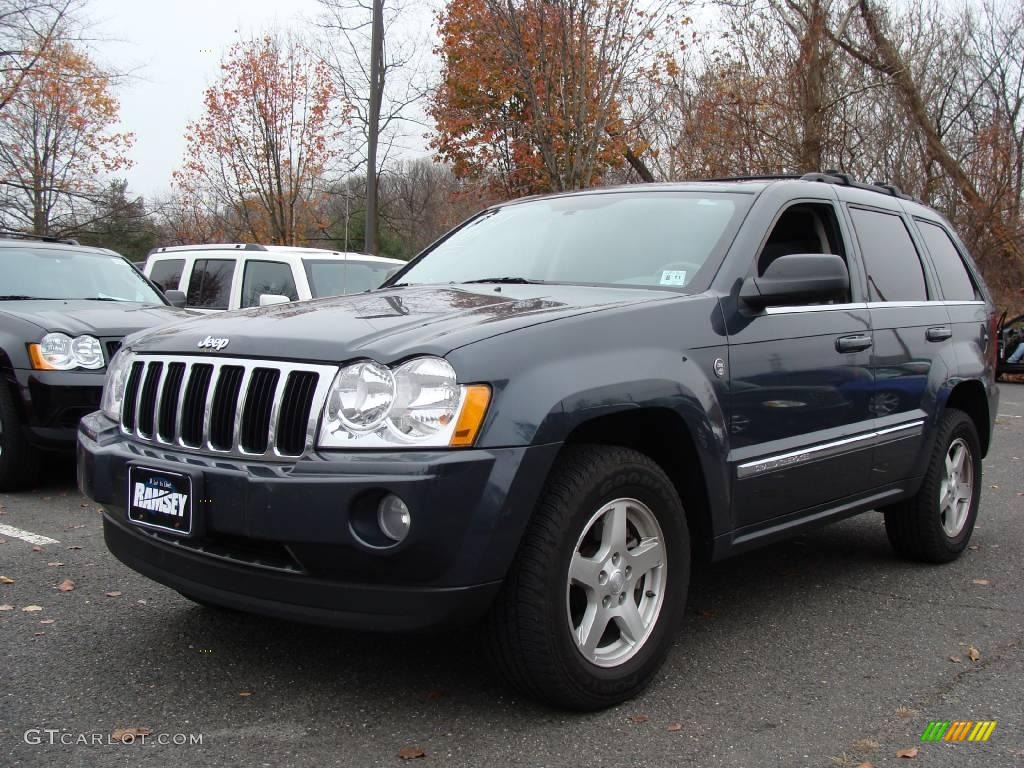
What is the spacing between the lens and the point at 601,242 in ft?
13.4

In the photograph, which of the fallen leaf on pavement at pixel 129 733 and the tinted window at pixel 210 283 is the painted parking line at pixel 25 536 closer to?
the fallen leaf on pavement at pixel 129 733

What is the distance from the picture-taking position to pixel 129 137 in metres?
31.7

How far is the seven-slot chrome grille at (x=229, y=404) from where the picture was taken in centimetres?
283

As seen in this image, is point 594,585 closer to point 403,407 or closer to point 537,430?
point 537,430

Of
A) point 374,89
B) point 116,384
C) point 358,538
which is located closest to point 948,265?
point 358,538

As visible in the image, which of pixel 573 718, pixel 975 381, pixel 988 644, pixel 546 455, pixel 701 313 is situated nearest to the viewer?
pixel 546 455

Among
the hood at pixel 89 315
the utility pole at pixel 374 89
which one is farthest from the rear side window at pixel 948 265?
the utility pole at pixel 374 89

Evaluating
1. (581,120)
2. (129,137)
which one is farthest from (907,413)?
(129,137)

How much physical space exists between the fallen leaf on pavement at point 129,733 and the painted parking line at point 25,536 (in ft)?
8.29

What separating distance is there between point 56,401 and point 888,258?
16.1 feet

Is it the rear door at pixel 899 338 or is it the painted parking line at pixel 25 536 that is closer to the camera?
the rear door at pixel 899 338

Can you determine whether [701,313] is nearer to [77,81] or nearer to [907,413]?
[907,413]

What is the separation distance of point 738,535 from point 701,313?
825 mm

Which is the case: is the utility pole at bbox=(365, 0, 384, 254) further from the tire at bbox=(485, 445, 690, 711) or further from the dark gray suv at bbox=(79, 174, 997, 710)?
the tire at bbox=(485, 445, 690, 711)
